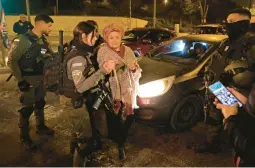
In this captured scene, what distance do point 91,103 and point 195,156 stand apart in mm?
1803

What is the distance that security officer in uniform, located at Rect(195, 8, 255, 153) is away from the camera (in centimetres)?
268

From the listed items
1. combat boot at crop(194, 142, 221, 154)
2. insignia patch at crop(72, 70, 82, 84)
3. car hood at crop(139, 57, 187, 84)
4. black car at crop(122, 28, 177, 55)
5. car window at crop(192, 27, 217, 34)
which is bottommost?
combat boot at crop(194, 142, 221, 154)

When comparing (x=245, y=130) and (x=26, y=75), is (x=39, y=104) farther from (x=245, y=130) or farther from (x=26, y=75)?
(x=245, y=130)

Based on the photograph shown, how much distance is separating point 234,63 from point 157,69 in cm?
182

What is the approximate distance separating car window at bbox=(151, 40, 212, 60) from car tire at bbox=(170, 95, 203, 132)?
0.89 metres

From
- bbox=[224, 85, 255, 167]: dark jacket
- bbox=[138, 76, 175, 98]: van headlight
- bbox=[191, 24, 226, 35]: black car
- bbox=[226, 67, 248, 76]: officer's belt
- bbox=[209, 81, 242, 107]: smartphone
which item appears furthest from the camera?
bbox=[191, 24, 226, 35]: black car

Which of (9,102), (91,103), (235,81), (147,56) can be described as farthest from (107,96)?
(9,102)

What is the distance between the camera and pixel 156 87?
14.0 feet

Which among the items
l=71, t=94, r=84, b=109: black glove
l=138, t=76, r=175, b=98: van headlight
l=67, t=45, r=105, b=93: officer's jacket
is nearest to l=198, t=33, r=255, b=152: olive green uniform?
l=138, t=76, r=175, b=98: van headlight

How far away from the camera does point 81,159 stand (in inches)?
125

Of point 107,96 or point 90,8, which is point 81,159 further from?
point 90,8

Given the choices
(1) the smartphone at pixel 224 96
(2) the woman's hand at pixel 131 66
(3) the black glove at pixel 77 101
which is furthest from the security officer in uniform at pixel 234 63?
(3) the black glove at pixel 77 101

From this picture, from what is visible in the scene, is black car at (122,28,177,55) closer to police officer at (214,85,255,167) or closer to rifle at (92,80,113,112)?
rifle at (92,80,113,112)

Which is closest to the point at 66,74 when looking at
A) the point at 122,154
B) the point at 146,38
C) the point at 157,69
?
the point at 122,154
